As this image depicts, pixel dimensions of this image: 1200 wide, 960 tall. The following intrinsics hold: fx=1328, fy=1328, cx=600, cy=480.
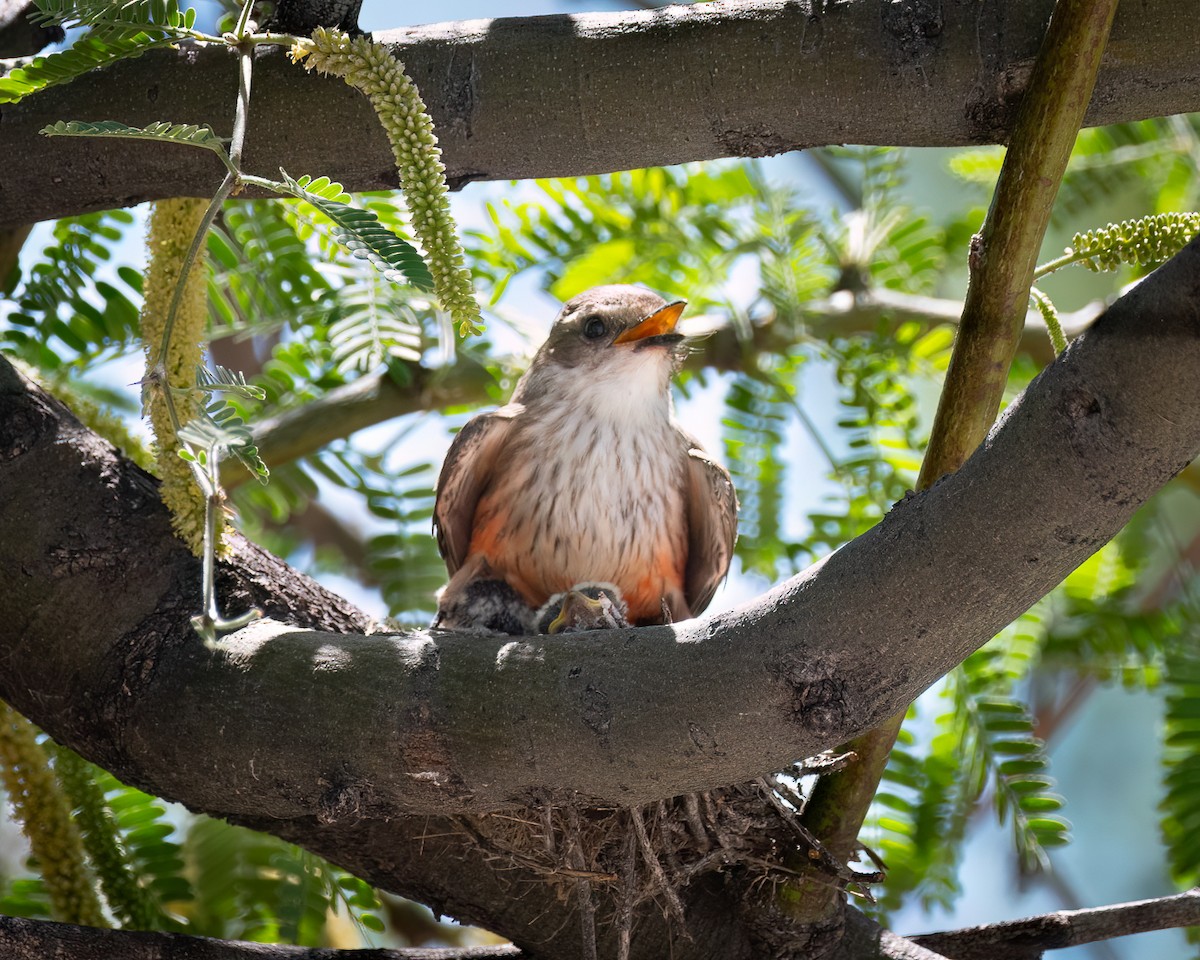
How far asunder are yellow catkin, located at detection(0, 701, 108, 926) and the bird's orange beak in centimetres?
176

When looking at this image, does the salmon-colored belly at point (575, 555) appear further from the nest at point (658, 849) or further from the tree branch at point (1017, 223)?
the tree branch at point (1017, 223)

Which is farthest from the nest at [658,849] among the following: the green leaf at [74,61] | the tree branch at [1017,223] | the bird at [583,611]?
the green leaf at [74,61]

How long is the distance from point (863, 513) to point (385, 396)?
1.42m

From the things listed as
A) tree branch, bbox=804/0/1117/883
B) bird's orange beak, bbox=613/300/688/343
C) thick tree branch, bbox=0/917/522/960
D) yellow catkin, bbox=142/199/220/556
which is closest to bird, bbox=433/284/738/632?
bird's orange beak, bbox=613/300/688/343

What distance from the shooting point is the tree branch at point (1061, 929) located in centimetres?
234

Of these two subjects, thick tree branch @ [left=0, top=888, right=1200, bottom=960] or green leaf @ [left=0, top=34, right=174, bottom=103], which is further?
thick tree branch @ [left=0, top=888, right=1200, bottom=960]

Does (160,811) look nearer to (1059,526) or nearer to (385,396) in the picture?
(385,396)

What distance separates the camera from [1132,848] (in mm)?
8195

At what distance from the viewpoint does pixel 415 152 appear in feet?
5.96

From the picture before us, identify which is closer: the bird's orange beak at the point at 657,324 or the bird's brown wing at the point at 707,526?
the bird's brown wing at the point at 707,526

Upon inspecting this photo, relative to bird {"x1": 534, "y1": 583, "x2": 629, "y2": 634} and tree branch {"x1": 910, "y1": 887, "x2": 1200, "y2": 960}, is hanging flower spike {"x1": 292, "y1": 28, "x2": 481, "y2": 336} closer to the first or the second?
bird {"x1": 534, "y1": 583, "x2": 629, "y2": 634}

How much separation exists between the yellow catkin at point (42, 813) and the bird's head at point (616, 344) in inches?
62.5

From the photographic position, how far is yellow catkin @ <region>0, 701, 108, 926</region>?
2.66 meters

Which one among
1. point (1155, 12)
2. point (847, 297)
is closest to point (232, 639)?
point (1155, 12)
